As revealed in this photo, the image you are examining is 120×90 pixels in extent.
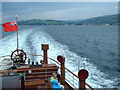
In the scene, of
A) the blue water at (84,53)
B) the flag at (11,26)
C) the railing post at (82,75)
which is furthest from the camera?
the blue water at (84,53)

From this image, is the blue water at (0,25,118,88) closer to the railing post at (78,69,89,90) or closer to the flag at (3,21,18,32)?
the flag at (3,21,18,32)

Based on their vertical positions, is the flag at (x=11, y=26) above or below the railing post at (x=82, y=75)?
above

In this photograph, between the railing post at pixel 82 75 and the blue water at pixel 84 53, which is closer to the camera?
the railing post at pixel 82 75

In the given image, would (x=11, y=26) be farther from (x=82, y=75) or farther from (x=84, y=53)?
(x=84, y=53)

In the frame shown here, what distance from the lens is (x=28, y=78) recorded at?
5.44 metres

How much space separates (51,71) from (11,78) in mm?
1807

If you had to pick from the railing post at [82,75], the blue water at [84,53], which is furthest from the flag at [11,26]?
the railing post at [82,75]

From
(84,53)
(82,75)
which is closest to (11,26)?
(82,75)

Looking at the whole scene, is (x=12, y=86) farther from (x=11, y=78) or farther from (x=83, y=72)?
(x=83, y=72)

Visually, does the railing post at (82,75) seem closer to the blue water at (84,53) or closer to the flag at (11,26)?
the blue water at (84,53)

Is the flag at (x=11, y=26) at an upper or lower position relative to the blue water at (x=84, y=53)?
upper

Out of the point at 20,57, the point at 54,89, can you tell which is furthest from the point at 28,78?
the point at 20,57

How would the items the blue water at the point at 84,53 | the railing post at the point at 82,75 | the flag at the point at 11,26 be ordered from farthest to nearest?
the blue water at the point at 84,53 → the flag at the point at 11,26 → the railing post at the point at 82,75

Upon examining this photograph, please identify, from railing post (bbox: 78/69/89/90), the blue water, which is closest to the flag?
the blue water
